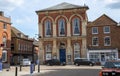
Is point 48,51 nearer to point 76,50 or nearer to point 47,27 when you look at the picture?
point 47,27

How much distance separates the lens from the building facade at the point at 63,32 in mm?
77938

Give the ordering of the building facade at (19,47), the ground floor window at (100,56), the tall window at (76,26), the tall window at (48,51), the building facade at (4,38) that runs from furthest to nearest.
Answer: the building facade at (19,47)
the tall window at (48,51)
the tall window at (76,26)
the ground floor window at (100,56)
the building facade at (4,38)

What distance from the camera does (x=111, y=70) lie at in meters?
22.8

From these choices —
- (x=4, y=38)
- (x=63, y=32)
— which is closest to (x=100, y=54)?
(x=63, y=32)

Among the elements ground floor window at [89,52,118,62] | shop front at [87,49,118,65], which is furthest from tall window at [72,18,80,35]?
ground floor window at [89,52,118,62]

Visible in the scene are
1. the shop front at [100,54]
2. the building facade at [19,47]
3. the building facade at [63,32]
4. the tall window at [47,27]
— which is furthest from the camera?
the building facade at [19,47]

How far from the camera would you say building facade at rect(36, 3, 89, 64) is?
7794cm

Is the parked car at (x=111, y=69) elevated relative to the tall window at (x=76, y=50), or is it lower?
lower

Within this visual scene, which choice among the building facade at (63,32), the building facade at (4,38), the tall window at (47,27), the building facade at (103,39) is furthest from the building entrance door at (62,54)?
the building facade at (4,38)

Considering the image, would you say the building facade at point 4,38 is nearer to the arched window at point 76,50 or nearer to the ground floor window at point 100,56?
the arched window at point 76,50

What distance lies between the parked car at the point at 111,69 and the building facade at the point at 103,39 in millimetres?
49943

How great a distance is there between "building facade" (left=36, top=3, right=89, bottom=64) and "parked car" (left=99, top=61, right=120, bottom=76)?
52184 mm

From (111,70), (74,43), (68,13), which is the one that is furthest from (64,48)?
(111,70)

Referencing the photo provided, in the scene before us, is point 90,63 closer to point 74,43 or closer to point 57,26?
point 74,43
